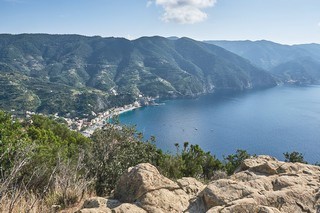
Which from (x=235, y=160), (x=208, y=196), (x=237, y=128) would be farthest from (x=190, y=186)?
(x=237, y=128)

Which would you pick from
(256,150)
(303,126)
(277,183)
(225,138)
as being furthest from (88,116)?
(277,183)

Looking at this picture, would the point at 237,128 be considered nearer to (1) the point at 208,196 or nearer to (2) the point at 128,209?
(1) the point at 208,196

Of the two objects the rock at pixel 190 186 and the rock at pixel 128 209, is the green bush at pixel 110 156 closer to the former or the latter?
the rock at pixel 190 186

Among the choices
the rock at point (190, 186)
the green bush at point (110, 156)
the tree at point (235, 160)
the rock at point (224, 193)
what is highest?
the rock at point (224, 193)

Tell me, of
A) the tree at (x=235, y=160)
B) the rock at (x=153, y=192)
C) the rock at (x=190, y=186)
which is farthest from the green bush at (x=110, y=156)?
the tree at (x=235, y=160)

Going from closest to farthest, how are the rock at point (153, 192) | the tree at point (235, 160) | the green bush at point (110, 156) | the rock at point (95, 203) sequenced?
the rock at point (95, 203), the rock at point (153, 192), the green bush at point (110, 156), the tree at point (235, 160)

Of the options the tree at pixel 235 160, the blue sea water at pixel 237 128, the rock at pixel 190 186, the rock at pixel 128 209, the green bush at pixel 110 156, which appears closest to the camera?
the rock at pixel 128 209

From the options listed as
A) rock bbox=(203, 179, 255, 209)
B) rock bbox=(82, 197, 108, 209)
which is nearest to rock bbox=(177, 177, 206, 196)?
rock bbox=(203, 179, 255, 209)
